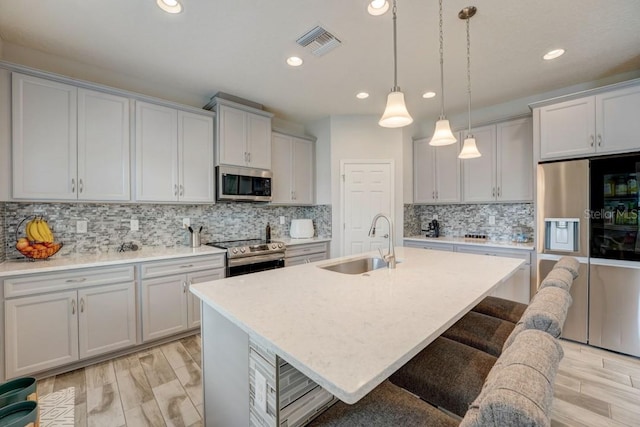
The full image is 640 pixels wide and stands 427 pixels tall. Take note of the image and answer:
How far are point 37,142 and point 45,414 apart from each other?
204 cm

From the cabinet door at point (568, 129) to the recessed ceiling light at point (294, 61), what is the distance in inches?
102

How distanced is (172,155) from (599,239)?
4.36 m

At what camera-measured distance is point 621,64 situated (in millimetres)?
2627

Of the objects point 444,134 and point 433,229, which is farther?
Result: point 433,229

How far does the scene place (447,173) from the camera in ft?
13.0

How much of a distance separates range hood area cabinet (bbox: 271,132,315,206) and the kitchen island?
224 cm

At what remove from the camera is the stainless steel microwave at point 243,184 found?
322 centimetres

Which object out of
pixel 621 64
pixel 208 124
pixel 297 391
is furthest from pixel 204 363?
pixel 621 64

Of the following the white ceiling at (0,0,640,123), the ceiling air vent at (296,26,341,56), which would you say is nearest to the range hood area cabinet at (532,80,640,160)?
the white ceiling at (0,0,640,123)

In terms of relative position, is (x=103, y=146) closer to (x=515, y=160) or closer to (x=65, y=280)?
(x=65, y=280)

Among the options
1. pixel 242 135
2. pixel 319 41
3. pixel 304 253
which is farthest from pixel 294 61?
pixel 304 253

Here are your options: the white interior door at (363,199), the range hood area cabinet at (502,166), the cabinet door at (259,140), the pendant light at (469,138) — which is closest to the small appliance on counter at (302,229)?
the white interior door at (363,199)

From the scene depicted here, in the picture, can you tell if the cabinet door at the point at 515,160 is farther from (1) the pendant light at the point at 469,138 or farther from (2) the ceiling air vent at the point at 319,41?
(2) the ceiling air vent at the point at 319,41

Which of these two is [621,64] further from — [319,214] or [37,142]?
[37,142]
